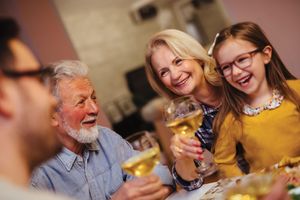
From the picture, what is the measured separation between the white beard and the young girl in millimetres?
392

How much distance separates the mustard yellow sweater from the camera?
0.96 meters

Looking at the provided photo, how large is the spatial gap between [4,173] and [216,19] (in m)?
4.21

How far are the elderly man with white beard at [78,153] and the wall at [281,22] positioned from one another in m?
0.54

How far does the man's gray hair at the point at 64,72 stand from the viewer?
113cm

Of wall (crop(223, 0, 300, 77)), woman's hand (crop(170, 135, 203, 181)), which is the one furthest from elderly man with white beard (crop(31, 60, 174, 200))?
wall (crop(223, 0, 300, 77))

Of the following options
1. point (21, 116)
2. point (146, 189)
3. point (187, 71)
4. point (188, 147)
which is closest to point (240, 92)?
point (187, 71)

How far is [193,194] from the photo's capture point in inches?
35.6

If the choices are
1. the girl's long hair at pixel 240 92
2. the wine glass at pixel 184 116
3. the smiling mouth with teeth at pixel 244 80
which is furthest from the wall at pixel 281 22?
the wine glass at pixel 184 116

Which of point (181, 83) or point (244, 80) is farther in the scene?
point (181, 83)

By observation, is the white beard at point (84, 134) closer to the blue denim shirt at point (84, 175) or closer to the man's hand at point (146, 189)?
the blue denim shirt at point (84, 175)

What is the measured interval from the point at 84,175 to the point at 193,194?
39 centimetres

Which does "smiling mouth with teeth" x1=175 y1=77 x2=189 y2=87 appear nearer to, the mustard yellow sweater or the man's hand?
the mustard yellow sweater

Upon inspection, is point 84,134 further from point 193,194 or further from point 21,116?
point 21,116

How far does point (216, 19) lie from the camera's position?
4.36m
